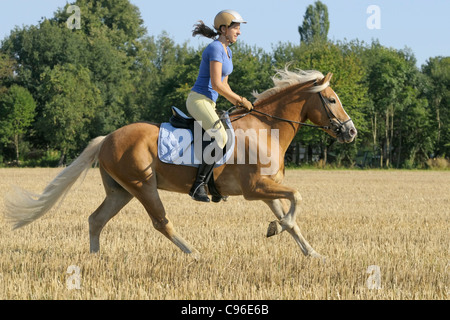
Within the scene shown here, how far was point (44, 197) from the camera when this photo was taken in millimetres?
8008

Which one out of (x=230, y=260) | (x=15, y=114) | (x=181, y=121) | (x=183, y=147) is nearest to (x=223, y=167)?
(x=183, y=147)

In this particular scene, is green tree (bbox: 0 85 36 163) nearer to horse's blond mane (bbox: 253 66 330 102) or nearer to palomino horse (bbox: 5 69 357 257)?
palomino horse (bbox: 5 69 357 257)

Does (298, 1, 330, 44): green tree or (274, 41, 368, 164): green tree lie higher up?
(298, 1, 330, 44): green tree

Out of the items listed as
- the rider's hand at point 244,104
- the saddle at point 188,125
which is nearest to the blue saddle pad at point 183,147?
the saddle at point 188,125

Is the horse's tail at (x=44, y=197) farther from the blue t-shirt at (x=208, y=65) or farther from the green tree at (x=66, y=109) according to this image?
the green tree at (x=66, y=109)

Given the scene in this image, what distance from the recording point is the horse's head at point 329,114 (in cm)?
766

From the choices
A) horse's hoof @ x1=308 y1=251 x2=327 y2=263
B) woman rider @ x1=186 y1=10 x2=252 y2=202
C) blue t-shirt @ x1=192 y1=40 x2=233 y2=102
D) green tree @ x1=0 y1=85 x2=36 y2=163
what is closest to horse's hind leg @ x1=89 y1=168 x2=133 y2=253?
woman rider @ x1=186 y1=10 x2=252 y2=202

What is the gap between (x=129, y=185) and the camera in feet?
24.8

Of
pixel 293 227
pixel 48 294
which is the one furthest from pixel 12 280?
pixel 293 227

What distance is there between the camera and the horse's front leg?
6969 mm

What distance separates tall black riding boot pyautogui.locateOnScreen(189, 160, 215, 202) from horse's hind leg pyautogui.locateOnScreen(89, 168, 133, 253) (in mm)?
1152

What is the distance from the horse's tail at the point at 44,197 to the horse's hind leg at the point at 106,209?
303 mm

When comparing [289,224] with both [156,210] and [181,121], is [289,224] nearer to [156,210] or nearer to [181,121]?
[156,210]
